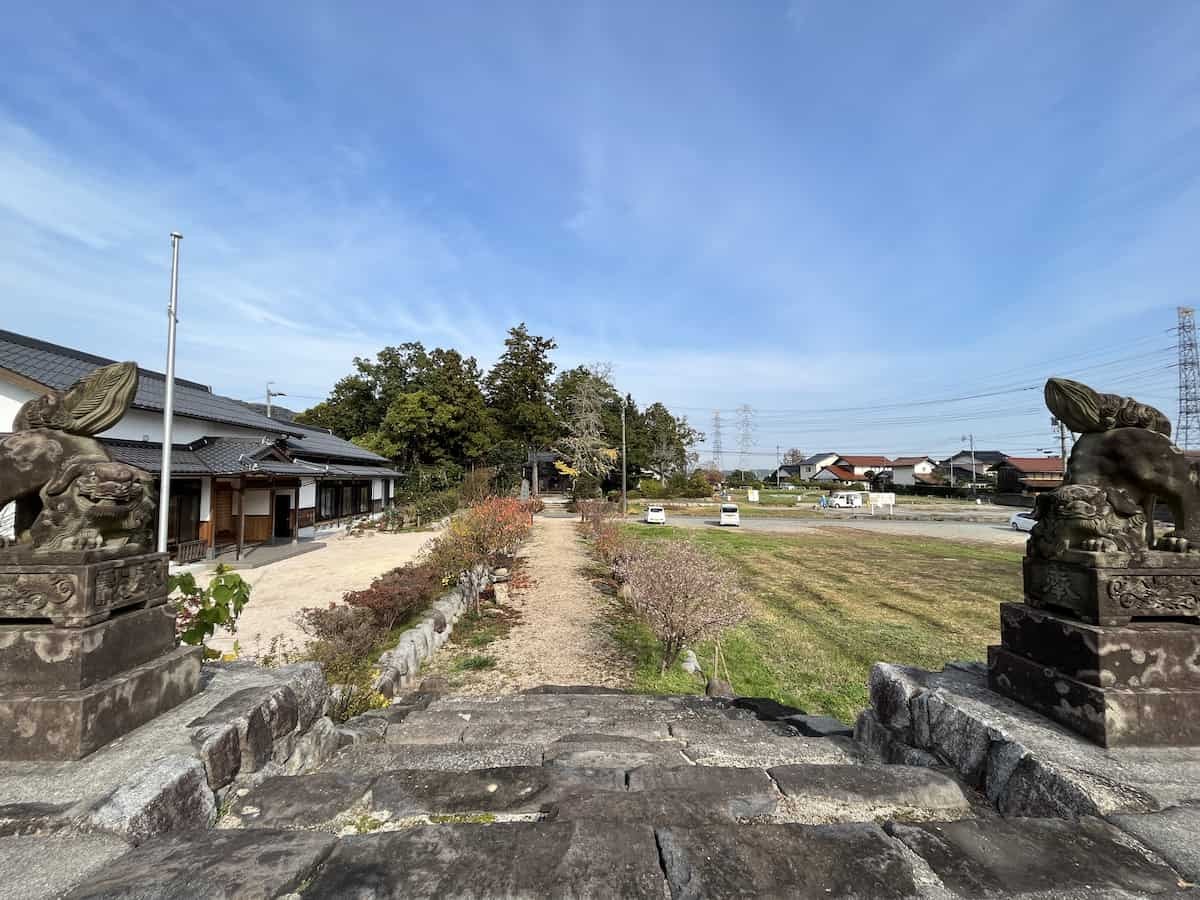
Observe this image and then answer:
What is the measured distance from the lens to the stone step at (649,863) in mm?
1465

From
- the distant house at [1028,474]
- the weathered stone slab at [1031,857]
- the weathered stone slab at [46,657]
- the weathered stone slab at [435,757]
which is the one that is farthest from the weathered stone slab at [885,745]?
the distant house at [1028,474]

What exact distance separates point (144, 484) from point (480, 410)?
3055 centimetres

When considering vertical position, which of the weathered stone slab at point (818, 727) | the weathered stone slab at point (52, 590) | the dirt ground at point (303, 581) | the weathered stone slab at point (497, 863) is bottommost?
the dirt ground at point (303, 581)

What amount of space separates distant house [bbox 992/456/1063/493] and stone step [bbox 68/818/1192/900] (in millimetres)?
55671

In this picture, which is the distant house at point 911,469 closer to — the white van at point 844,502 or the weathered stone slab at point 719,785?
the white van at point 844,502

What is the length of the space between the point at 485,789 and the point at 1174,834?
254 centimetres

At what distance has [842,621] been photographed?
30.4 ft

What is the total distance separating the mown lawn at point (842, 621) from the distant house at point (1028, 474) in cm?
3880

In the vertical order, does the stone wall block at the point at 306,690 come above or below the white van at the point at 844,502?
above

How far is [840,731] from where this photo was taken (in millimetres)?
4020

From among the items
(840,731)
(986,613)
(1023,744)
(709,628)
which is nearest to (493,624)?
(709,628)

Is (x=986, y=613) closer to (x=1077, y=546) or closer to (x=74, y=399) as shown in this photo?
(x=1077, y=546)

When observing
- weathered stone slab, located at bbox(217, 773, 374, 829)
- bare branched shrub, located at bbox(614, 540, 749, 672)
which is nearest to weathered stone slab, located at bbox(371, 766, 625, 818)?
weathered stone slab, located at bbox(217, 773, 374, 829)

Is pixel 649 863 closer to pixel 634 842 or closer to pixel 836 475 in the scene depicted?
pixel 634 842
